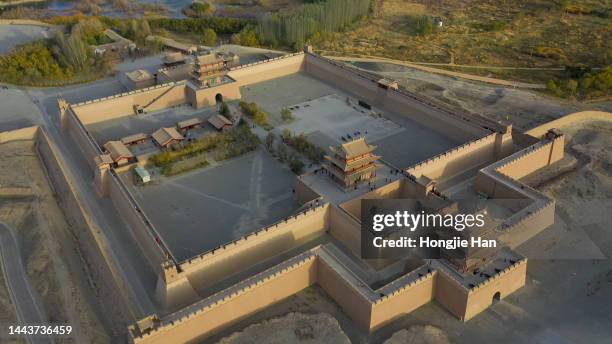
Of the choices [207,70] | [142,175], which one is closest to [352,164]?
[142,175]

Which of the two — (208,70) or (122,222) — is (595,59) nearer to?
(208,70)

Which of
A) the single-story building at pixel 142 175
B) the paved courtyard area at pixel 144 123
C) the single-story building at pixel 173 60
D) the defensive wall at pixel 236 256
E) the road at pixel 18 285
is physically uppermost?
the single-story building at pixel 173 60

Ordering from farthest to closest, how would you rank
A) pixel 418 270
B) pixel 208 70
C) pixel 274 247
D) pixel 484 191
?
1. pixel 208 70
2. pixel 484 191
3. pixel 274 247
4. pixel 418 270

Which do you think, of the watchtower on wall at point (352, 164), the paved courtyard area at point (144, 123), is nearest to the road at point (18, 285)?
the paved courtyard area at point (144, 123)

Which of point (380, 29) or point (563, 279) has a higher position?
point (380, 29)

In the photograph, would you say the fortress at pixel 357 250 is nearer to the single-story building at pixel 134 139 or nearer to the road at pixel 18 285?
the single-story building at pixel 134 139

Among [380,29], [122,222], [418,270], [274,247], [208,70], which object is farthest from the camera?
[380,29]

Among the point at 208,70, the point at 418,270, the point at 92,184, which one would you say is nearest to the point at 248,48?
the point at 208,70
